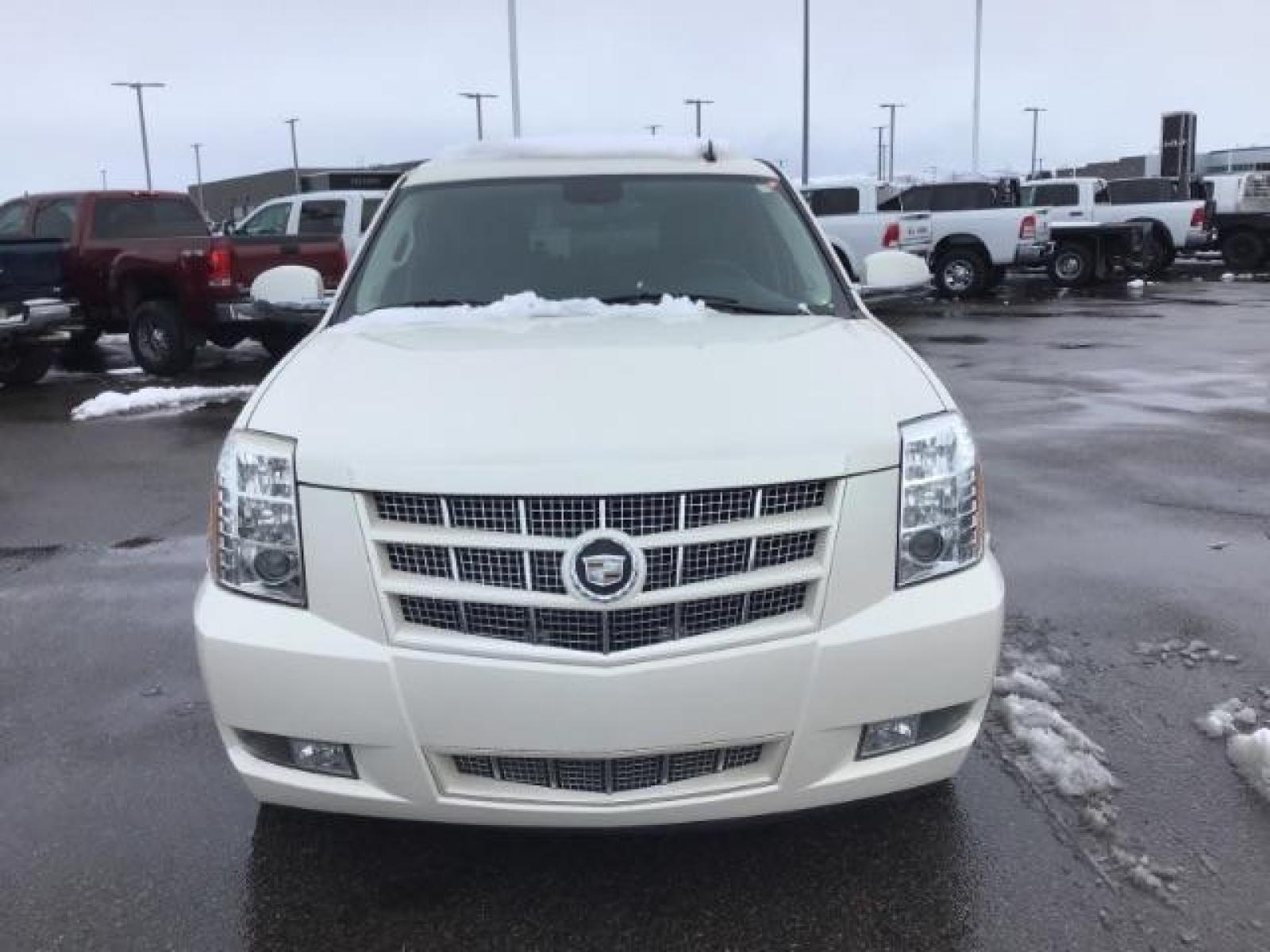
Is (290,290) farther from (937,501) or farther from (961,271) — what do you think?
(961,271)

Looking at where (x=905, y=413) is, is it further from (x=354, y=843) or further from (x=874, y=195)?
(x=874, y=195)

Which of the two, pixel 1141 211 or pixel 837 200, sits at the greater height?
pixel 837 200

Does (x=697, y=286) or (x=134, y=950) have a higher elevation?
(x=697, y=286)

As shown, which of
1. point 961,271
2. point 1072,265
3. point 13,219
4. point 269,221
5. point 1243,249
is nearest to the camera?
point 13,219

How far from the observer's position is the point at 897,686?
8.63 ft

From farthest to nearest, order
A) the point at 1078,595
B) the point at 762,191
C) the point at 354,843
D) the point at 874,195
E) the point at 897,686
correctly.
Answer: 1. the point at 874,195
2. the point at 1078,595
3. the point at 762,191
4. the point at 354,843
5. the point at 897,686

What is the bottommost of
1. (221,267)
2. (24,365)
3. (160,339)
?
(24,365)

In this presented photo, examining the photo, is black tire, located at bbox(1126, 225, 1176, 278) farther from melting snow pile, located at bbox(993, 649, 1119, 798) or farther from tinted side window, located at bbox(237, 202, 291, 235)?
melting snow pile, located at bbox(993, 649, 1119, 798)

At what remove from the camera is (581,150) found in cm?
464

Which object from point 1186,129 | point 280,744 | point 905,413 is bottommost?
point 280,744

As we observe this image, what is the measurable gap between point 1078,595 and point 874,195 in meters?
17.7

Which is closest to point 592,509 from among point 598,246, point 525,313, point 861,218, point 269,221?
point 525,313

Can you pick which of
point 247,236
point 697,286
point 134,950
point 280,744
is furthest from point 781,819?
point 247,236

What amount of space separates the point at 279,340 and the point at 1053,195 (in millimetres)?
18038
